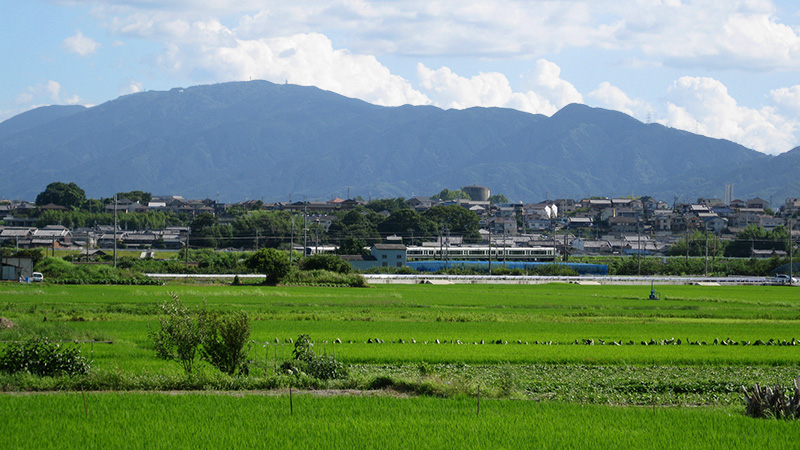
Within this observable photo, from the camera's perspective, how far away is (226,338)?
56.2 ft

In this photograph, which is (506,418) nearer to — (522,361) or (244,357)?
(244,357)

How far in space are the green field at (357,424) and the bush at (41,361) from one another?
182 centimetres

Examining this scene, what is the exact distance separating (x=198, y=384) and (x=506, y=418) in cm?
638

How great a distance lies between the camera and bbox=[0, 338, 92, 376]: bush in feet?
55.1

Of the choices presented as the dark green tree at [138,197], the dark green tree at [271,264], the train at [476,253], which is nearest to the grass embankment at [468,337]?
the dark green tree at [271,264]

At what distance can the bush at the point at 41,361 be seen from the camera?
55.1 ft

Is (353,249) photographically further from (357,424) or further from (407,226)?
(357,424)

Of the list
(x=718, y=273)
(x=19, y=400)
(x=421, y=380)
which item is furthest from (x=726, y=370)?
(x=718, y=273)

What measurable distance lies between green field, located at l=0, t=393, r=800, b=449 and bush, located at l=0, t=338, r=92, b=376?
182 centimetres

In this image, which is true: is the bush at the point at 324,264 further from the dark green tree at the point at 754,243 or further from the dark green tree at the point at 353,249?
the dark green tree at the point at 754,243

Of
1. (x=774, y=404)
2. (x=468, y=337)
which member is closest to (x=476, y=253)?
(x=468, y=337)

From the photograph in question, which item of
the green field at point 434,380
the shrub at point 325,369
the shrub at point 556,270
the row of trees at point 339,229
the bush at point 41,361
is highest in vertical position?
the row of trees at point 339,229

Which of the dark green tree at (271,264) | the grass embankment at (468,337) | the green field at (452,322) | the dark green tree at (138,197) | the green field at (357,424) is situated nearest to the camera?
the green field at (357,424)

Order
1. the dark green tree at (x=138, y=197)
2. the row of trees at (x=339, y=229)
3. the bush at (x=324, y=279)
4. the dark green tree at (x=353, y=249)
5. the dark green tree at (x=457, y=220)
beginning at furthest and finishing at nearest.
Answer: the dark green tree at (x=138, y=197) → the dark green tree at (x=457, y=220) → the row of trees at (x=339, y=229) → the dark green tree at (x=353, y=249) → the bush at (x=324, y=279)
